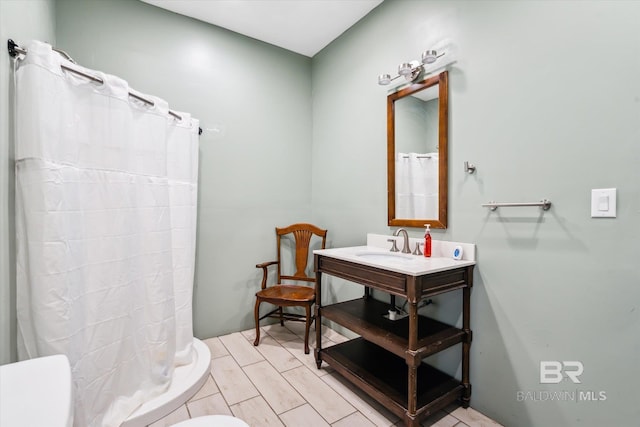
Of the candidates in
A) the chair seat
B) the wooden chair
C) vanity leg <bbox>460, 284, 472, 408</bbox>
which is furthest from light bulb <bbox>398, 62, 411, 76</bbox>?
the chair seat

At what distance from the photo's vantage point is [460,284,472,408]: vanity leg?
1.63 metres

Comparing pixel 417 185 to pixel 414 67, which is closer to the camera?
pixel 414 67

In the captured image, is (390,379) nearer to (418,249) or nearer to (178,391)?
(418,249)

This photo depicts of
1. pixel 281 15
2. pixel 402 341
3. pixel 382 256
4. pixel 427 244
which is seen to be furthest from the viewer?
pixel 281 15

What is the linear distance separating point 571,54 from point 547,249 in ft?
2.94

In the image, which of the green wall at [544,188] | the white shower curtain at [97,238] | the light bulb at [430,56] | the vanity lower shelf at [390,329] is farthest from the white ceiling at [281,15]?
the vanity lower shelf at [390,329]

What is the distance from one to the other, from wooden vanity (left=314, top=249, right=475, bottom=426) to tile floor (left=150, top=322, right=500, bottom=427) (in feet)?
0.37

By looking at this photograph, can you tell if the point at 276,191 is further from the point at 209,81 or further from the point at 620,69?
the point at 620,69

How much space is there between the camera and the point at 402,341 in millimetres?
1544

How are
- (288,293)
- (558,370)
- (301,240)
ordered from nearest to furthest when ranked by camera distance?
1. (558,370)
2. (288,293)
3. (301,240)

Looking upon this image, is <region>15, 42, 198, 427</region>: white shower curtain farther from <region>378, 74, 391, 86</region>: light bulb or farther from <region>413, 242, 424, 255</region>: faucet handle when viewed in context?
<region>413, 242, 424, 255</region>: faucet handle

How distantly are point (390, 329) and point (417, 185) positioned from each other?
959 mm

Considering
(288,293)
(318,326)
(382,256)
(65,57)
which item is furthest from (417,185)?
(65,57)

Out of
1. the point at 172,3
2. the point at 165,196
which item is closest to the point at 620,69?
the point at 165,196
